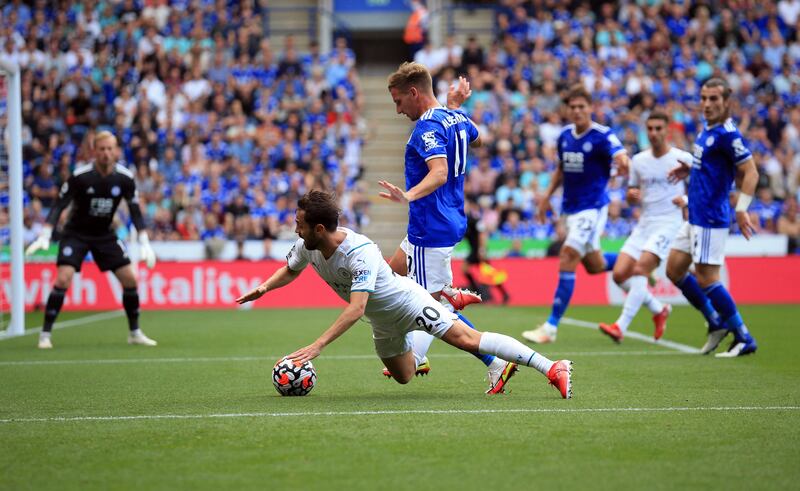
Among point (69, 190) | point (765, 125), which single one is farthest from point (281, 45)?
point (69, 190)

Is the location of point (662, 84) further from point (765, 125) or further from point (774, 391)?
point (774, 391)

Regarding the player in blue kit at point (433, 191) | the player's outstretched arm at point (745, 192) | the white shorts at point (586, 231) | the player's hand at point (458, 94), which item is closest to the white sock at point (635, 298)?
the white shorts at point (586, 231)

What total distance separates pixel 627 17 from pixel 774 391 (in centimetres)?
2073

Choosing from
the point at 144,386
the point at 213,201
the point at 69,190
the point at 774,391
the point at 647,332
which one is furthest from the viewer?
the point at 213,201

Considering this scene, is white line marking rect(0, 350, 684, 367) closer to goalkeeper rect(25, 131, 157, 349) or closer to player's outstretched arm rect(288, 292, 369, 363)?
goalkeeper rect(25, 131, 157, 349)

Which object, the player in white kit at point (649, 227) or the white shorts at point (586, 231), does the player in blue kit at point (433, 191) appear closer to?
the white shorts at point (586, 231)

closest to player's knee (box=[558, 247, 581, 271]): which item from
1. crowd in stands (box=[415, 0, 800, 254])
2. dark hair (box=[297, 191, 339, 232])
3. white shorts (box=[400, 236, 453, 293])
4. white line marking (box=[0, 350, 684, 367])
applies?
white line marking (box=[0, 350, 684, 367])

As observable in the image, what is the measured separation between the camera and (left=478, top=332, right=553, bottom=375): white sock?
742 cm

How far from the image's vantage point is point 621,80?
26.0 metres

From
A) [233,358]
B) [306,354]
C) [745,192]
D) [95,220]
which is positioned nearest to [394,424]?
[306,354]

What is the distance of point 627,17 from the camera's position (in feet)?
89.8

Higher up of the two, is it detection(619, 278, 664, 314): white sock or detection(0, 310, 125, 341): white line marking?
detection(619, 278, 664, 314): white sock

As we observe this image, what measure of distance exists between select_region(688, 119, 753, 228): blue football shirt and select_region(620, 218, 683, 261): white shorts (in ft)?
4.86

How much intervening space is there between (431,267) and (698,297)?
439 centimetres
